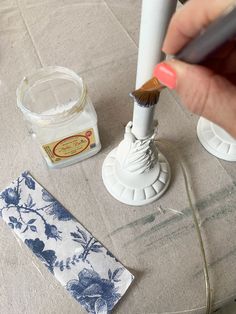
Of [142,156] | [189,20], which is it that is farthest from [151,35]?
[142,156]

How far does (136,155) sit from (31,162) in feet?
0.51

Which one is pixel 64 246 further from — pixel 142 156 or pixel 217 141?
pixel 217 141

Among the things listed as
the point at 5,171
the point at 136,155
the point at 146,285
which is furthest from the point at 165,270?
the point at 5,171

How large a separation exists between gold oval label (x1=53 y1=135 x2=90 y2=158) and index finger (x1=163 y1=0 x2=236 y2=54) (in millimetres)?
181

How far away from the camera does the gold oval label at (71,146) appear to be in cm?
41

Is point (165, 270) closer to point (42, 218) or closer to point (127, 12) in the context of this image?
point (42, 218)

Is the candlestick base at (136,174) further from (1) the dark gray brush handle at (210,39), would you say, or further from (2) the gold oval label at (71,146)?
(1) the dark gray brush handle at (210,39)

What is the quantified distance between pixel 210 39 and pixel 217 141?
257mm

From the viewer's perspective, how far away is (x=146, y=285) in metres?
0.39

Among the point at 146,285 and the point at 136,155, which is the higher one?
Answer: the point at 136,155

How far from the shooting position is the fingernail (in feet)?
0.84

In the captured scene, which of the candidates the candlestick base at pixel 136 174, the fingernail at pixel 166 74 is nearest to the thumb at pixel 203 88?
the fingernail at pixel 166 74

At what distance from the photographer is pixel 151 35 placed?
10.9 inches

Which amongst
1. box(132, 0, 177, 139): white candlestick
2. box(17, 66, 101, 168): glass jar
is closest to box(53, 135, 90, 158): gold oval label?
box(17, 66, 101, 168): glass jar
